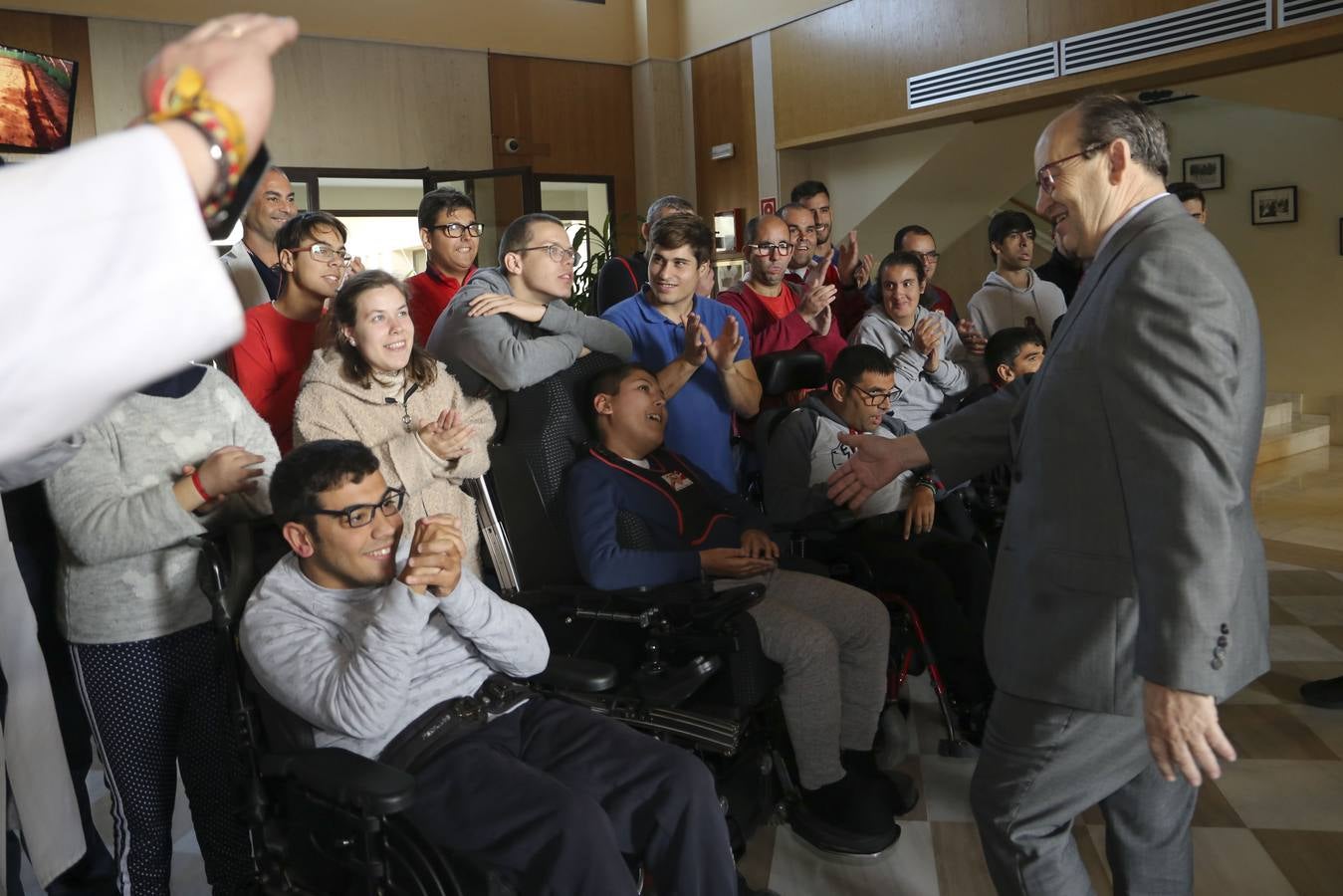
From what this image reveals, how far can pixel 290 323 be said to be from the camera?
8.68 ft

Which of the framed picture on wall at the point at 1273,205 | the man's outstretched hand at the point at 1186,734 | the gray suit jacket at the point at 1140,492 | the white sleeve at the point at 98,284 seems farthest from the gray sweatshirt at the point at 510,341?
the framed picture on wall at the point at 1273,205

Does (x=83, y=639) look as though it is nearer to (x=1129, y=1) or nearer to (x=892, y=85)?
(x=1129, y=1)

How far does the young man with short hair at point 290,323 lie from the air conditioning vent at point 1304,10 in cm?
494

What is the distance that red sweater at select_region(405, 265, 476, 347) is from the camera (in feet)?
10.7

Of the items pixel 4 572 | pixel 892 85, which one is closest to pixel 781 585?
pixel 4 572

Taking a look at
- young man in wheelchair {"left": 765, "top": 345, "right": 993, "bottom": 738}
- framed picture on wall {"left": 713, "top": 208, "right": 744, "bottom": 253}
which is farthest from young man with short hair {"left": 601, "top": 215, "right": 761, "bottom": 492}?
framed picture on wall {"left": 713, "top": 208, "right": 744, "bottom": 253}

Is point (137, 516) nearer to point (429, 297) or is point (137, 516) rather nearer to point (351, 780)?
point (351, 780)

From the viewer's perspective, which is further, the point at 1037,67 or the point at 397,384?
the point at 1037,67

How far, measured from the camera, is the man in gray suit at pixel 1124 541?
130 cm

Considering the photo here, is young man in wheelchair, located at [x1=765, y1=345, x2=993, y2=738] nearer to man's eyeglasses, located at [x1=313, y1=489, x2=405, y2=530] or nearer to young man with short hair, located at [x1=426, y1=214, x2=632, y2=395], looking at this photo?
young man with short hair, located at [x1=426, y1=214, x2=632, y2=395]

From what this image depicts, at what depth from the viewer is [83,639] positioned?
188cm

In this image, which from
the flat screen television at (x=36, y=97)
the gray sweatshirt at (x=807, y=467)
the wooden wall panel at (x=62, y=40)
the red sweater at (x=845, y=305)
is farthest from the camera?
the wooden wall panel at (x=62, y=40)

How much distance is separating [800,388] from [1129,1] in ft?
13.9

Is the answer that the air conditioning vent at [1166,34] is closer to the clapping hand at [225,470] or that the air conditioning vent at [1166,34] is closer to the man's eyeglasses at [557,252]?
the man's eyeglasses at [557,252]
